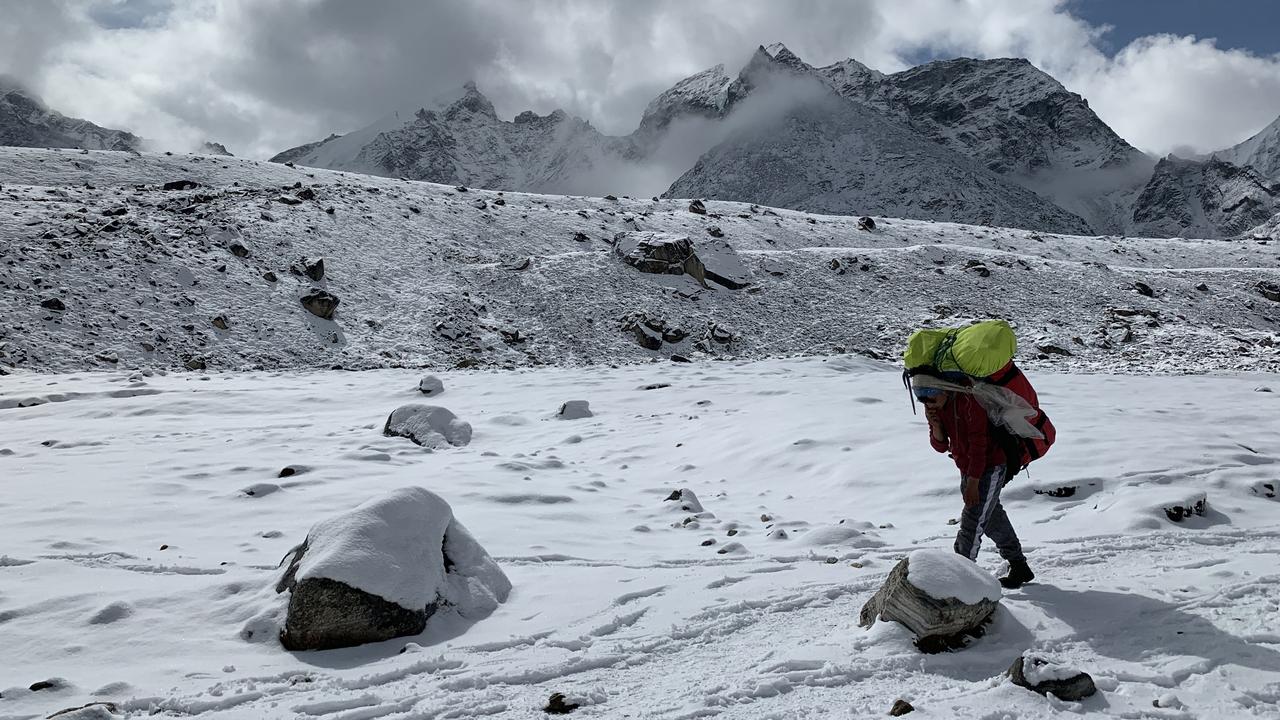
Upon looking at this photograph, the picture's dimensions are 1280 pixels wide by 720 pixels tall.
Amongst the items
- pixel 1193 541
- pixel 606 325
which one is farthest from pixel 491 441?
pixel 606 325

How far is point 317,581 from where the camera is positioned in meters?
4.49

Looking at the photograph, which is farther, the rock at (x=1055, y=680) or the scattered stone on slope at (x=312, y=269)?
the scattered stone on slope at (x=312, y=269)

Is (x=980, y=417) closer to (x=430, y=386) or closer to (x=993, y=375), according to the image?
(x=993, y=375)

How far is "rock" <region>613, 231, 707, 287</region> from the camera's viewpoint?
1182 inches

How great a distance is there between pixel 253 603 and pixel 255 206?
95.5 feet

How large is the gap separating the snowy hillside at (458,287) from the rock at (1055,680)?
65.9ft

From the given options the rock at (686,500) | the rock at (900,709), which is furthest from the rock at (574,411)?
the rock at (900,709)

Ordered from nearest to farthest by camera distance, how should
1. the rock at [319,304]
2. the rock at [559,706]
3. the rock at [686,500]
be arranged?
the rock at [559,706] < the rock at [686,500] < the rock at [319,304]

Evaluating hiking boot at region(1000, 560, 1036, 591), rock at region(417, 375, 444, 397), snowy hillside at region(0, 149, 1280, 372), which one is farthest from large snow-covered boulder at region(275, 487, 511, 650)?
snowy hillside at region(0, 149, 1280, 372)

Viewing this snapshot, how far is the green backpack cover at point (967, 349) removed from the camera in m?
4.64

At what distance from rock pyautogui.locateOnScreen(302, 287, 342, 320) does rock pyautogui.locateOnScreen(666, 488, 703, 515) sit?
1899cm

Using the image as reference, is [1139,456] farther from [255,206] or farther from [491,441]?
[255,206]

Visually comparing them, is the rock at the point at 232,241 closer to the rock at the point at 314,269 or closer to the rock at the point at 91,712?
the rock at the point at 314,269

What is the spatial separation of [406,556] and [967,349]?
4251 mm
